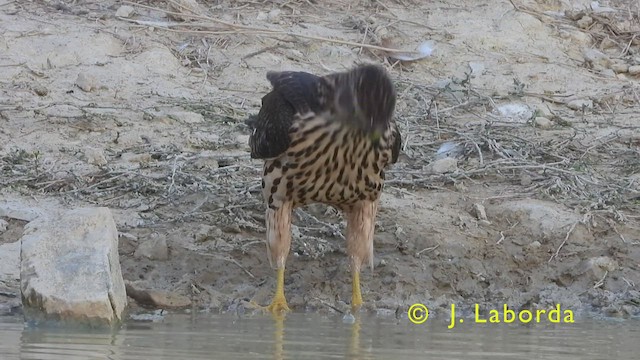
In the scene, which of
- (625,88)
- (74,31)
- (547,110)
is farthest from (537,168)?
(74,31)

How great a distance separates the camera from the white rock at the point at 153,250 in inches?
297

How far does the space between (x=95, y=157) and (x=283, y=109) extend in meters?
2.36

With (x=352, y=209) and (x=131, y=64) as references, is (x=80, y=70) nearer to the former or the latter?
(x=131, y=64)

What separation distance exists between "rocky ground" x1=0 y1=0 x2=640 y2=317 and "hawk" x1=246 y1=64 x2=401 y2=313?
389 mm

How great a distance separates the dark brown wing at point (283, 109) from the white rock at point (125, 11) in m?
4.24

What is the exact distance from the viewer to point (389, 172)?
871 cm

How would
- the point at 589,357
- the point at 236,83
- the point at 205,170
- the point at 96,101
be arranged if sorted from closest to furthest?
the point at 589,357 < the point at 205,170 < the point at 96,101 < the point at 236,83

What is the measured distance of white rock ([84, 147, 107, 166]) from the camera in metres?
8.74

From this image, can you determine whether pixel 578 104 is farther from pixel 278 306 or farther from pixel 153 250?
pixel 153 250

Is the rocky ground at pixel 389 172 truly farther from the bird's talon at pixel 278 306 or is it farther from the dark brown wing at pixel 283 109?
the dark brown wing at pixel 283 109

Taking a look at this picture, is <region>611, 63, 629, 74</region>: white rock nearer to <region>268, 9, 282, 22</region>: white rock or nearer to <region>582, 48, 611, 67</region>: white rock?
<region>582, 48, 611, 67</region>: white rock

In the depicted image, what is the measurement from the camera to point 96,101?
32.1 ft

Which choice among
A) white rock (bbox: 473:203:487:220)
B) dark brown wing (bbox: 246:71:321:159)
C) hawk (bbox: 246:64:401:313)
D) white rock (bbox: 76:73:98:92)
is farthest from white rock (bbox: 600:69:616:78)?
dark brown wing (bbox: 246:71:321:159)

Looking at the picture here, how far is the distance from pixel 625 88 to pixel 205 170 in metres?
4.13
